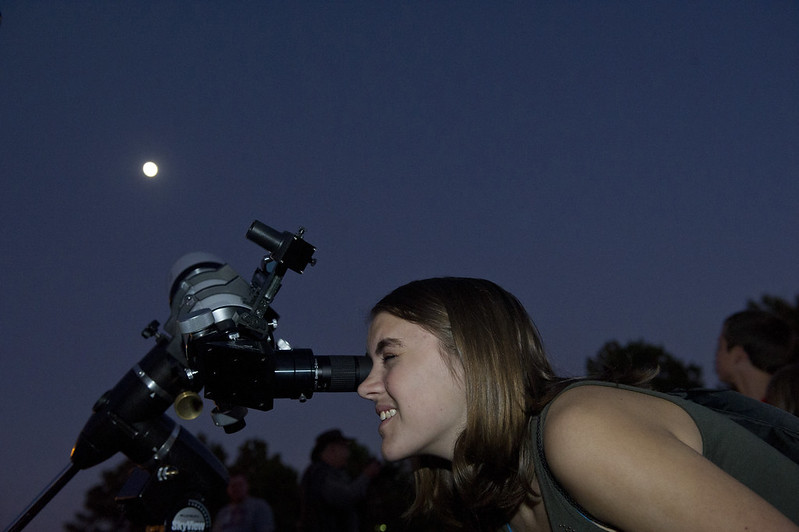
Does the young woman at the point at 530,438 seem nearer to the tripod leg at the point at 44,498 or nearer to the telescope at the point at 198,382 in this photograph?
the telescope at the point at 198,382

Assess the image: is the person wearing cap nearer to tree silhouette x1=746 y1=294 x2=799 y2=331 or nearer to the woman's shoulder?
the woman's shoulder

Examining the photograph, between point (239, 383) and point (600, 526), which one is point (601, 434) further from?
point (239, 383)

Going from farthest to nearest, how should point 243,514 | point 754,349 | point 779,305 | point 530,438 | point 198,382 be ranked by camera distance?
point 779,305 → point 243,514 → point 754,349 → point 198,382 → point 530,438

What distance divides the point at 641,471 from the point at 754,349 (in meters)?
2.68

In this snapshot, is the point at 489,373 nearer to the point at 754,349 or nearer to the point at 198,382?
the point at 198,382

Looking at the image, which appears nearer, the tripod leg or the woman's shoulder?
the woman's shoulder

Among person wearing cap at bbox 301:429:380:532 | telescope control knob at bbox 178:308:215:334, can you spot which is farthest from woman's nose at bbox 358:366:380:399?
person wearing cap at bbox 301:429:380:532

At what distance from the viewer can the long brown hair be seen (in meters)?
1.72

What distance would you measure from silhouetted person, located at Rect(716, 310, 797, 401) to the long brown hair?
2124 mm

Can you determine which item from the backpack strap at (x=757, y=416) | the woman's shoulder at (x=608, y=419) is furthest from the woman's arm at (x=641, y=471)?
the backpack strap at (x=757, y=416)

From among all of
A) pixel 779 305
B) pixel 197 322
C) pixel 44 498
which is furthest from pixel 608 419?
pixel 779 305

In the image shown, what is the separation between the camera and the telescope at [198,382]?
1807 millimetres

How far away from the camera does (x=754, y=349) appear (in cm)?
336

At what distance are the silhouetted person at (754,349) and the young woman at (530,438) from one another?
80.6 inches
